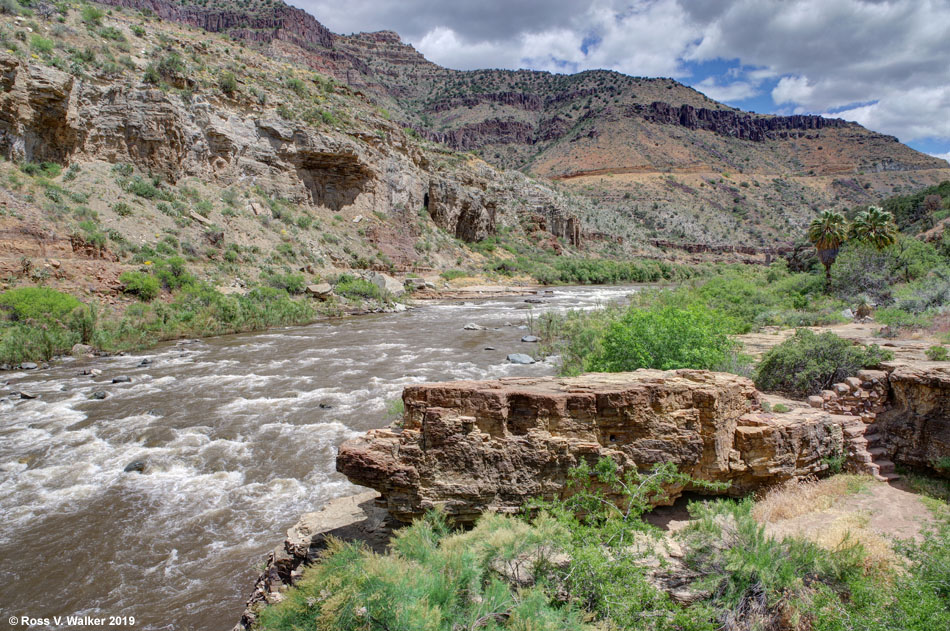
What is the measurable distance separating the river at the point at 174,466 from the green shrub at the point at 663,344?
495 centimetres

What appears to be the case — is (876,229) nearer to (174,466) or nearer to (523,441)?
(523,441)

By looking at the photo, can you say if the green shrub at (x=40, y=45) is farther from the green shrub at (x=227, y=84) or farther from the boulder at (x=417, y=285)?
the boulder at (x=417, y=285)

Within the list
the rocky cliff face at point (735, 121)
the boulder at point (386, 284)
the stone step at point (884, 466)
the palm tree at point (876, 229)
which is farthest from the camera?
the rocky cliff face at point (735, 121)

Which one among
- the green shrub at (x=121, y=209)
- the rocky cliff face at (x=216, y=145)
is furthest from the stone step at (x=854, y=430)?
the rocky cliff face at (x=216, y=145)

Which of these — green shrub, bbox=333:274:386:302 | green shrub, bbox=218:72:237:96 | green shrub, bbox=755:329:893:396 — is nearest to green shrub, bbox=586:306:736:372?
green shrub, bbox=755:329:893:396

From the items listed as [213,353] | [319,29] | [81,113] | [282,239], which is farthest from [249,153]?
[319,29]

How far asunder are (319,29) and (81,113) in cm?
13247

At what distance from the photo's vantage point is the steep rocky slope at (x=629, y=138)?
300 ft

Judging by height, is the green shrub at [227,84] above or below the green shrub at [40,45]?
above

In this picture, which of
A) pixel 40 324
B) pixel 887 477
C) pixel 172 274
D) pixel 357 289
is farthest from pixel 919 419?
pixel 357 289

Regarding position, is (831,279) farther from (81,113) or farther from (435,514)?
(81,113)

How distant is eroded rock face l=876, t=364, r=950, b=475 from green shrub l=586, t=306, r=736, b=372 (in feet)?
7.50

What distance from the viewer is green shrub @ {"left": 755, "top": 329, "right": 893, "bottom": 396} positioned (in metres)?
7.50

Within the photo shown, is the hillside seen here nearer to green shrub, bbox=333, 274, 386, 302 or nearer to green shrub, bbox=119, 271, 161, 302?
green shrub, bbox=119, 271, 161, 302
